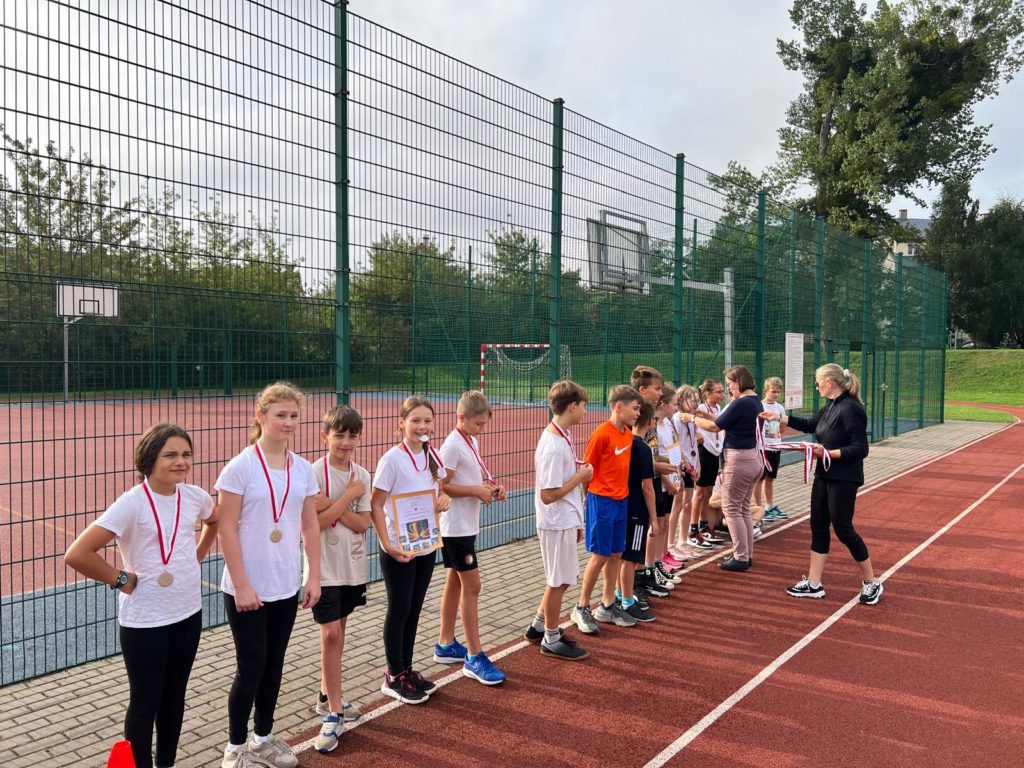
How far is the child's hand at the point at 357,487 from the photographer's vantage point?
3883 mm

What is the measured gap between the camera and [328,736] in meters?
3.69

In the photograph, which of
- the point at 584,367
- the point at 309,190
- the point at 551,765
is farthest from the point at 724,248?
the point at 551,765

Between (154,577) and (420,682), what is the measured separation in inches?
69.2

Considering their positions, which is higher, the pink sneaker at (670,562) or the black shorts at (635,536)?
the black shorts at (635,536)

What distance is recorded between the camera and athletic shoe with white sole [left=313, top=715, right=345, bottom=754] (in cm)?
→ 366

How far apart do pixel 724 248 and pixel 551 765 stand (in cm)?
874

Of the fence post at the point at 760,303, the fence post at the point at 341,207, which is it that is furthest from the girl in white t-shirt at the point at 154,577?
the fence post at the point at 760,303

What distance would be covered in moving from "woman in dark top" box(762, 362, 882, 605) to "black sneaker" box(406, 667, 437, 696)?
3.38 metres

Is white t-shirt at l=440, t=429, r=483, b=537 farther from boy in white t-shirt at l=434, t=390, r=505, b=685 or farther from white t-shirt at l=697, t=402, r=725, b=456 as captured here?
white t-shirt at l=697, t=402, r=725, b=456

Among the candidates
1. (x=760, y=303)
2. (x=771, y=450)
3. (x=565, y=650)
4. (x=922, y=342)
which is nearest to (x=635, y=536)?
(x=565, y=650)

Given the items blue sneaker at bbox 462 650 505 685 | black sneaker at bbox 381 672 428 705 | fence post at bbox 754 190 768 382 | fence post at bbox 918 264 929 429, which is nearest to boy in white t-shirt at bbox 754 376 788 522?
fence post at bbox 754 190 768 382

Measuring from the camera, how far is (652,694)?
439cm

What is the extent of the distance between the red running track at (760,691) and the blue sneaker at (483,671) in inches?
2.2

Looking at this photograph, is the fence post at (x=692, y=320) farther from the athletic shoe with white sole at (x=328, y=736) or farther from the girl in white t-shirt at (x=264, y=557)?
the girl in white t-shirt at (x=264, y=557)
